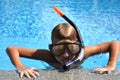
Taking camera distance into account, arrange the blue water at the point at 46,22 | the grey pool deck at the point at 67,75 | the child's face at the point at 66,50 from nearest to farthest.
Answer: the grey pool deck at the point at 67,75 < the child's face at the point at 66,50 < the blue water at the point at 46,22

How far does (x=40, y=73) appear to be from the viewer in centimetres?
318

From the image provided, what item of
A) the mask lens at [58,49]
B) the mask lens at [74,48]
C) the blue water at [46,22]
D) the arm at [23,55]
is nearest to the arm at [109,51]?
the mask lens at [74,48]

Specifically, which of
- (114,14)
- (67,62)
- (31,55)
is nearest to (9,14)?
(114,14)

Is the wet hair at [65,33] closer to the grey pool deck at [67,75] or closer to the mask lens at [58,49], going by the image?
the mask lens at [58,49]

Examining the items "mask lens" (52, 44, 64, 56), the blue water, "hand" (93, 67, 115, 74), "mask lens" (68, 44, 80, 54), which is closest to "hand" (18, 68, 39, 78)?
"mask lens" (52, 44, 64, 56)

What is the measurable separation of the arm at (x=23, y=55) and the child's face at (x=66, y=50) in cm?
28

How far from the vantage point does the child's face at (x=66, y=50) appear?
3.21 meters

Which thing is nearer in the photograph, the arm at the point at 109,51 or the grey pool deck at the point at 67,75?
the grey pool deck at the point at 67,75

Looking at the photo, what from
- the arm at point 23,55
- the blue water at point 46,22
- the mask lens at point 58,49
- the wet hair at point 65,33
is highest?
the wet hair at point 65,33

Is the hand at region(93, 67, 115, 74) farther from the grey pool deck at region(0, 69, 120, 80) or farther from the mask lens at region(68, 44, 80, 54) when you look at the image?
the mask lens at region(68, 44, 80, 54)

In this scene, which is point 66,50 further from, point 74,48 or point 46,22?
point 46,22

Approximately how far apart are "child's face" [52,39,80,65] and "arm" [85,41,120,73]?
275 millimetres

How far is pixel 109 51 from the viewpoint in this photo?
3.79 m

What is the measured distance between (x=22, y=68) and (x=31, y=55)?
0.54m
